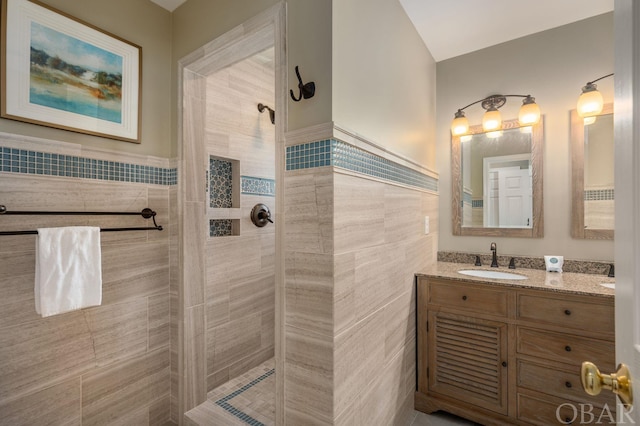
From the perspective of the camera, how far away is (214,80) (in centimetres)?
208

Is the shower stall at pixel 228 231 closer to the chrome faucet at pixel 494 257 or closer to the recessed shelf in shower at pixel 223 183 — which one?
the recessed shelf in shower at pixel 223 183

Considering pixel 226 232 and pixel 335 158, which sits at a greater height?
pixel 335 158

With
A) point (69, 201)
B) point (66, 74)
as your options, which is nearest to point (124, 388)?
point (69, 201)

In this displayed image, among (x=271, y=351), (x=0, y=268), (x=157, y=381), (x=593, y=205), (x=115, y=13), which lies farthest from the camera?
(x=271, y=351)

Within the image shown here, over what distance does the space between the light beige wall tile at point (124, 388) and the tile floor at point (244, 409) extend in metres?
0.27

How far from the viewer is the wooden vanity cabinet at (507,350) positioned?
1.55 meters

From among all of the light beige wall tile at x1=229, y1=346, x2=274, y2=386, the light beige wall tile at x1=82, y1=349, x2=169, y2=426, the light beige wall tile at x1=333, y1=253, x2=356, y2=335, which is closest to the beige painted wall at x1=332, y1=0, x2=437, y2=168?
the light beige wall tile at x1=333, y1=253, x2=356, y2=335

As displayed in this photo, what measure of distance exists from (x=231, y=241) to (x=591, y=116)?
266 cm

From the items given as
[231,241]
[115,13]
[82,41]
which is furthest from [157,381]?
[115,13]

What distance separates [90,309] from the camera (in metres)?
1.53

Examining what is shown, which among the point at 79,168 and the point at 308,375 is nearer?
the point at 308,375

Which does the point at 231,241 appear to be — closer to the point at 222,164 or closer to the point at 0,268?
the point at 222,164

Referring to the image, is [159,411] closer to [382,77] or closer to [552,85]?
[382,77]

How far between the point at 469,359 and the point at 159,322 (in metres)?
1.93
